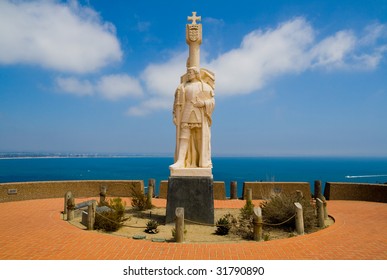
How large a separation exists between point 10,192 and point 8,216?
12.4ft

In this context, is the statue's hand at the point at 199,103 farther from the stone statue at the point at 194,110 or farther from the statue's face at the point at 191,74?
the statue's face at the point at 191,74

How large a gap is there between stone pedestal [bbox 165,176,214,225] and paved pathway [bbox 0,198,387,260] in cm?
276

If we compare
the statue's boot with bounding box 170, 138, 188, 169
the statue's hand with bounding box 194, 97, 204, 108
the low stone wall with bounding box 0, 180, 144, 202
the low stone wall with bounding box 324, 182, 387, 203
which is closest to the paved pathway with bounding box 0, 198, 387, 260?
the statue's boot with bounding box 170, 138, 188, 169

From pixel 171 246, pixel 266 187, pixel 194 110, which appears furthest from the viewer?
pixel 266 187

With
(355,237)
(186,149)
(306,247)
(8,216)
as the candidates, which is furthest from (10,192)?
(355,237)

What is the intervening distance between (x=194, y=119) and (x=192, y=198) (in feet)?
9.73

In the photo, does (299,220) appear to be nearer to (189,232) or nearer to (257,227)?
(257,227)

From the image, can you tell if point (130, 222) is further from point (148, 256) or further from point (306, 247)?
point (306, 247)

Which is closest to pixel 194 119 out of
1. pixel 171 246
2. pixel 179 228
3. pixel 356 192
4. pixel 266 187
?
pixel 179 228

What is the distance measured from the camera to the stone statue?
36.2 feet

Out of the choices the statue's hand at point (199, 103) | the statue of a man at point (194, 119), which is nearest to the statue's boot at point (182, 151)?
the statue of a man at point (194, 119)

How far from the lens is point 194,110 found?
11.1 metres

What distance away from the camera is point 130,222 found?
10750 mm

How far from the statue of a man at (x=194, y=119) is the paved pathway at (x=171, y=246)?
410 centimetres
